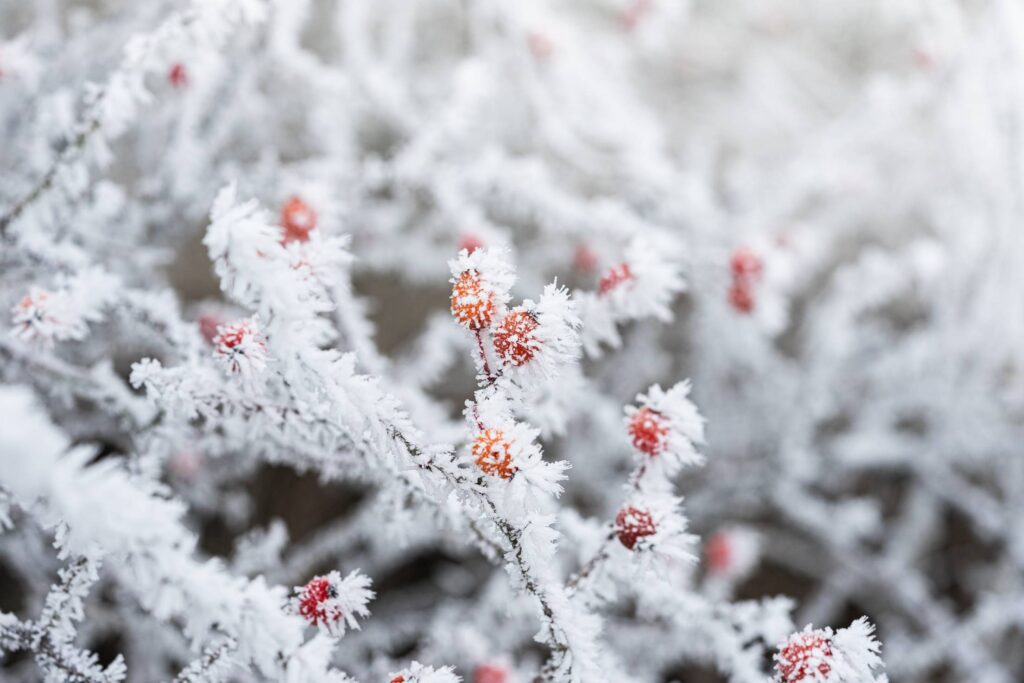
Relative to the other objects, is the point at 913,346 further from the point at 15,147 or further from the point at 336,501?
the point at 15,147

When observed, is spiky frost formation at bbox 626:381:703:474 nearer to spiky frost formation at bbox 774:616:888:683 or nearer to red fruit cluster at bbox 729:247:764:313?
spiky frost formation at bbox 774:616:888:683

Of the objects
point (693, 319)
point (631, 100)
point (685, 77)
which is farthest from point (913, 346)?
point (685, 77)

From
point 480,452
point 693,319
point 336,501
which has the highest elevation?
point 693,319

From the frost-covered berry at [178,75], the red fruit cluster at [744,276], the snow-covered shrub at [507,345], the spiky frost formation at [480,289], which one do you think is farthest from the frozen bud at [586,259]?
the spiky frost formation at [480,289]

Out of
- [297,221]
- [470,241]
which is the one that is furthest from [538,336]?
[470,241]

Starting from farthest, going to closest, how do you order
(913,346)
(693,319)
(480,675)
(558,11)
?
(558,11) < (693,319) < (913,346) < (480,675)

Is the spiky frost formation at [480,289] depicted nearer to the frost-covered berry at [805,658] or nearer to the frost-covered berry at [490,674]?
the frost-covered berry at [805,658]

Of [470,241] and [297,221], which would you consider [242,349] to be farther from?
[470,241]
